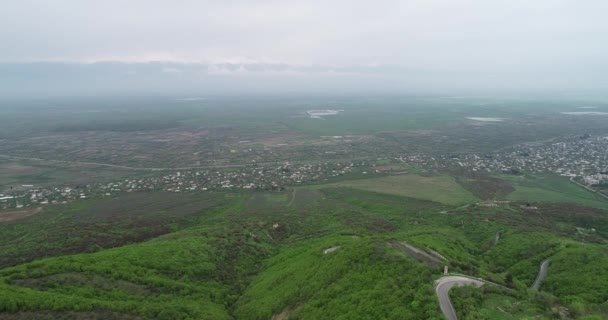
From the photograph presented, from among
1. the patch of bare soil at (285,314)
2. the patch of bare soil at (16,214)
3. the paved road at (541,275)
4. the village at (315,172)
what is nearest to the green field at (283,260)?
the patch of bare soil at (285,314)

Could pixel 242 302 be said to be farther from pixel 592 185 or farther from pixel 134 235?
pixel 592 185

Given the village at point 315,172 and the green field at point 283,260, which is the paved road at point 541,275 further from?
the village at point 315,172

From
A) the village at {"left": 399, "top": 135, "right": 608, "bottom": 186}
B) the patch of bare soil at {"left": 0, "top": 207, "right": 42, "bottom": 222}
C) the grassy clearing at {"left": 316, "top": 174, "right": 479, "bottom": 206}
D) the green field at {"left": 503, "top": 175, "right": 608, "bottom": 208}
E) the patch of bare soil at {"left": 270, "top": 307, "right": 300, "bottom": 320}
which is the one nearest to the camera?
the patch of bare soil at {"left": 270, "top": 307, "right": 300, "bottom": 320}

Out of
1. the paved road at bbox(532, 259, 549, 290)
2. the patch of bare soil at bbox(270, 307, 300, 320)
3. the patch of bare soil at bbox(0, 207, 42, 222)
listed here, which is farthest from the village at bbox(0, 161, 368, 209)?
the paved road at bbox(532, 259, 549, 290)

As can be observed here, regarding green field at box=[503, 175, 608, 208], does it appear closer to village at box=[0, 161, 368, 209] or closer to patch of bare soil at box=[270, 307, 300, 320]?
village at box=[0, 161, 368, 209]

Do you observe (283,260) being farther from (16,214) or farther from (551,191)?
(551,191)
